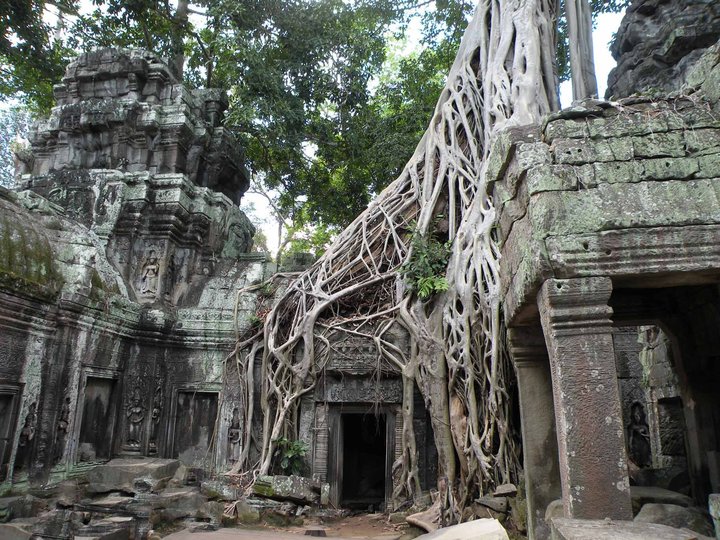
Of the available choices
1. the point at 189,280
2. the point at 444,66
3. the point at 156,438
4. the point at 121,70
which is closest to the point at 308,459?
the point at 156,438

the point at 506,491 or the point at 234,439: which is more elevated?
the point at 234,439

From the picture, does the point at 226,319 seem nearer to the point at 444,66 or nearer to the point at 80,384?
the point at 80,384

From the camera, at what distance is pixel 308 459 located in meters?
7.25

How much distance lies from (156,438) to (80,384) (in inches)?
60.8

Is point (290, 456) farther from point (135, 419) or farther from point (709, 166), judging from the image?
point (709, 166)

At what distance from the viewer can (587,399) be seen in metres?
2.68

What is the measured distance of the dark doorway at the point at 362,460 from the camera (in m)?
9.47

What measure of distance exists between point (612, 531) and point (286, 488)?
4.89 meters

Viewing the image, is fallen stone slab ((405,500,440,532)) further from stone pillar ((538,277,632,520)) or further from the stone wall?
stone pillar ((538,277,632,520))

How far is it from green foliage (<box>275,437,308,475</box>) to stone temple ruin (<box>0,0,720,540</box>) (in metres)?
0.17

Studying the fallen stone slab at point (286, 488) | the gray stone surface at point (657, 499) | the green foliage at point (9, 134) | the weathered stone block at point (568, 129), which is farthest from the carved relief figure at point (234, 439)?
the green foliage at point (9, 134)

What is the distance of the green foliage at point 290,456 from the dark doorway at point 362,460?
2.18 metres

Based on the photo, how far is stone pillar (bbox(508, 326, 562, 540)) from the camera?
3.51m

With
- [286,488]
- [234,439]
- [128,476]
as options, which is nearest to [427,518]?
[286,488]
